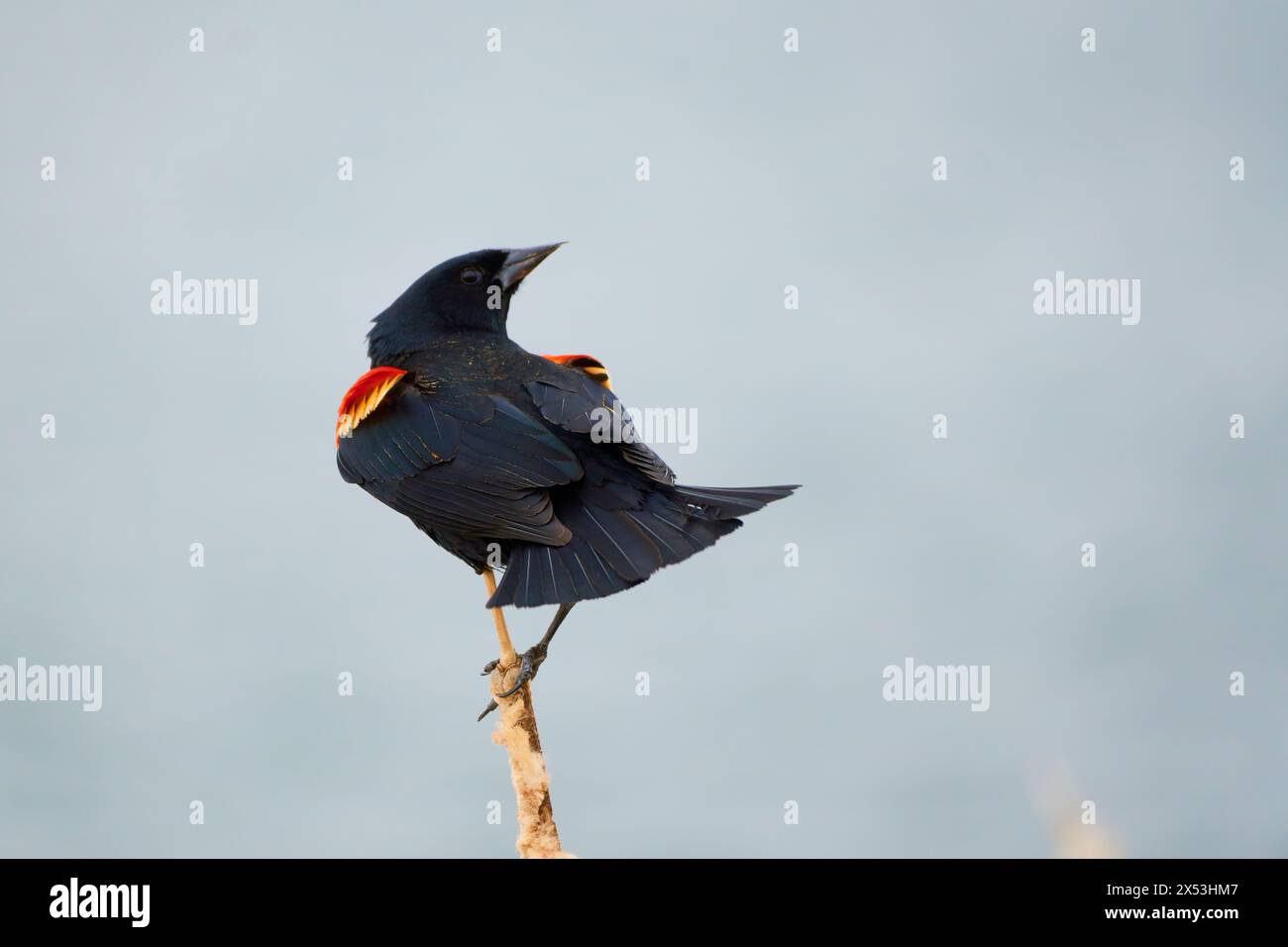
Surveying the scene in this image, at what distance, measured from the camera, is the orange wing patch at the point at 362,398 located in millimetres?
7648

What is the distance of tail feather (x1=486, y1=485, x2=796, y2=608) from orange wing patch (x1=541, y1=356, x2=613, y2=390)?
5.01 ft

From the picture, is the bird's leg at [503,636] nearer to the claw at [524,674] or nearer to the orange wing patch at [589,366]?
the claw at [524,674]

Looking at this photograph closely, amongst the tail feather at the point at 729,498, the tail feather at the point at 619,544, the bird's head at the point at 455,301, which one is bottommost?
the tail feather at the point at 619,544

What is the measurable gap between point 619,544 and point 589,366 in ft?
6.82

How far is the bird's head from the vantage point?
835 centimetres

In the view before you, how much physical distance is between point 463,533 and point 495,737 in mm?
976

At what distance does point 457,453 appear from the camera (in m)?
7.19

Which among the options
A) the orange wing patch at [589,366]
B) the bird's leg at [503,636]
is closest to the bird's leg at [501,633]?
the bird's leg at [503,636]

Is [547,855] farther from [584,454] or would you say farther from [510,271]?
→ [510,271]

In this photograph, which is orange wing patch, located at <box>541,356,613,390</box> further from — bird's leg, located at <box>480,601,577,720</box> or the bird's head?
bird's leg, located at <box>480,601,577,720</box>

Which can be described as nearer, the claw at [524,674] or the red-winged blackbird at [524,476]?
the red-winged blackbird at [524,476]

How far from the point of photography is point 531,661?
23.3 ft

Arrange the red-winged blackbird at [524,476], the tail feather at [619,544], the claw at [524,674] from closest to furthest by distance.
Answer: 1. the tail feather at [619,544]
2. the red-winged blackbird at [524,476]
3. the claw at [524,674]
